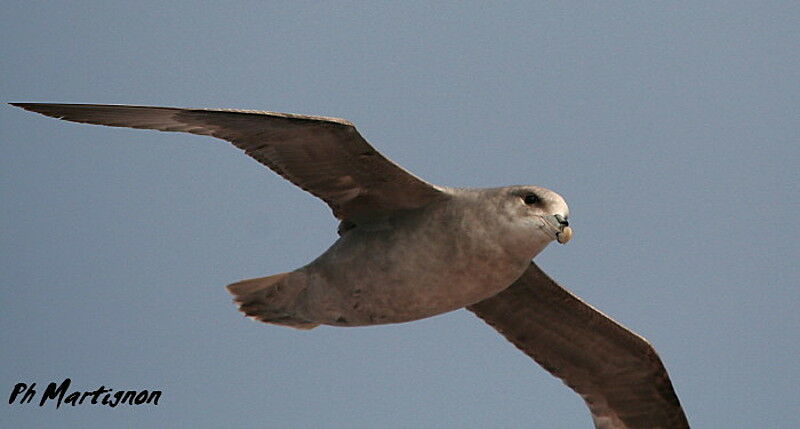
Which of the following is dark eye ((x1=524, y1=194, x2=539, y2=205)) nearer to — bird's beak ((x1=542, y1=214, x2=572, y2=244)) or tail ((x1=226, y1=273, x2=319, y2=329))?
bird's beak ((x1=542, y1=214, x2=572, y2=244))

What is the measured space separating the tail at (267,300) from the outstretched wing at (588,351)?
175 cm

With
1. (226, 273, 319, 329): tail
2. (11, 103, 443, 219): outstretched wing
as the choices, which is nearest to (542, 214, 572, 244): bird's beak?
(11, 103, 443, 219): outstretched wing

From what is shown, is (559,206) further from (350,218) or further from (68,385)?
(68,385)

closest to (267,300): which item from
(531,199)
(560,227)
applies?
(531,199)

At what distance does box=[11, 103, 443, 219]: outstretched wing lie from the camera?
830 centimetres

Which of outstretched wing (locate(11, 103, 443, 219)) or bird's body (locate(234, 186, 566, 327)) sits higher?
outstretched wing (locate(11, 103, 443, 219))

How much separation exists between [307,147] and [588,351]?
3281mm

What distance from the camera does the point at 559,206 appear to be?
324 inches

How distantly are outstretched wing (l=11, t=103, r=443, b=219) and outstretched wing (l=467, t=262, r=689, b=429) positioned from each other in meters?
1.63

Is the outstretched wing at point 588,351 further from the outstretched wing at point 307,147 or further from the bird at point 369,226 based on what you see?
the outstretched wing at point 307,147

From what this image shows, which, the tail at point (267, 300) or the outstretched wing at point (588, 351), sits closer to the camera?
the tail at point (267, 300)

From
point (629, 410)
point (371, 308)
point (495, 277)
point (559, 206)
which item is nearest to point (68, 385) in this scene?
point (371, 308)

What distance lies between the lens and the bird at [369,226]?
328 inches

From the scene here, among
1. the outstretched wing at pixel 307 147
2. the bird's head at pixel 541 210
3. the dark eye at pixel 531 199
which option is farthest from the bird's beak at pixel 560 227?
the outstretched wing at pixel 307 147
